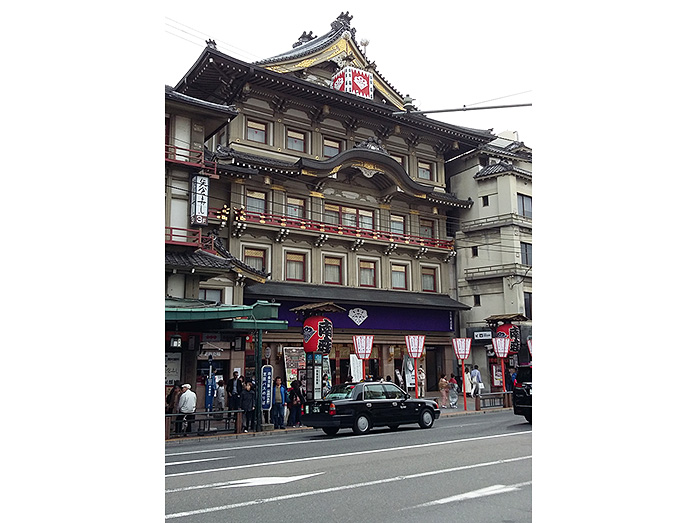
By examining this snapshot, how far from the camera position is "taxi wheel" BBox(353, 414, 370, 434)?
51.9 feet

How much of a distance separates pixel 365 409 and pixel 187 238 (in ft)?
32.5

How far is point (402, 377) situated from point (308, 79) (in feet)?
56.2

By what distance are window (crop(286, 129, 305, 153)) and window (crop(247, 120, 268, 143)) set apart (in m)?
1.33

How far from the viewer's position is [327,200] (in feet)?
97.4

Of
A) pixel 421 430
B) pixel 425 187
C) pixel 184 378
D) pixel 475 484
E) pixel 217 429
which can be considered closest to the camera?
pixel 475 484

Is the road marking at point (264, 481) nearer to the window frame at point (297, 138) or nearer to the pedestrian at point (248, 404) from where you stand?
the pedestrian at point (248, 404)

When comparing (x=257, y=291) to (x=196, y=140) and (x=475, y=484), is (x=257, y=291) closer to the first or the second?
(x=196, y=140)

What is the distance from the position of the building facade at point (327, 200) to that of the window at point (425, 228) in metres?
0.09

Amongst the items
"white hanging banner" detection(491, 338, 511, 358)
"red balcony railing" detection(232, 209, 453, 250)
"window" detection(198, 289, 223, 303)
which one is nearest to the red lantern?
"window" detection(198, 289, 223, 303)

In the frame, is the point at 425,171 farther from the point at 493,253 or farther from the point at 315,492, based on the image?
the point at 315,492

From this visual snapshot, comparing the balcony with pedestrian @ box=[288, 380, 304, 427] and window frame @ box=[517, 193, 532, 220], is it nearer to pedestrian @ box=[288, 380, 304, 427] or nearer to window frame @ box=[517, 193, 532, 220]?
window frame @ box=[517, 193, 532, 220]

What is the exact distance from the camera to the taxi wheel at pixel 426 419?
17203mm

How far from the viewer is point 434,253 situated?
1325 inches
